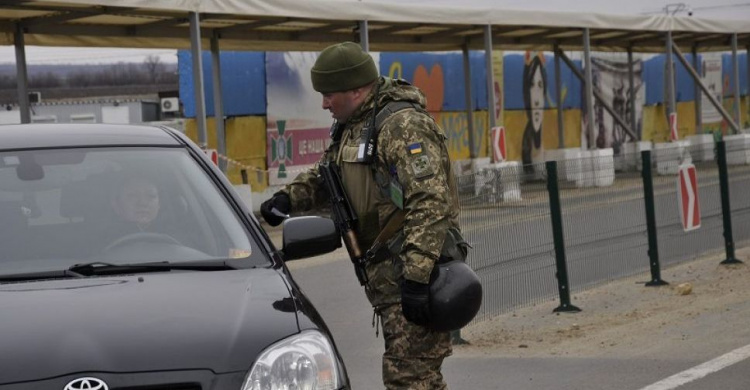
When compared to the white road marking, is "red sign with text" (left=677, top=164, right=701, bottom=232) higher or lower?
higher

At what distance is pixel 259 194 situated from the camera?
26297 millimetres

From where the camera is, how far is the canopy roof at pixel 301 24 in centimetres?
1955

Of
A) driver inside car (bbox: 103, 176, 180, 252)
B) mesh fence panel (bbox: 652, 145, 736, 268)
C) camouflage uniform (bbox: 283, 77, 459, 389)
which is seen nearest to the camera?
driver inside car (bbox: 103, 176, 180, 252)

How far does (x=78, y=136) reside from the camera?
591 centimetres

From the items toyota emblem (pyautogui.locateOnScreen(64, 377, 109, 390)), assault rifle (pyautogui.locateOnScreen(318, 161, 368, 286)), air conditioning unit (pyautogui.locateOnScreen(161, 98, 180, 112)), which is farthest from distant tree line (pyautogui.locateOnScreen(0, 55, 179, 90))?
toyota emblem (pyautogui.locateOnScreen(64, 377, 109, 390))

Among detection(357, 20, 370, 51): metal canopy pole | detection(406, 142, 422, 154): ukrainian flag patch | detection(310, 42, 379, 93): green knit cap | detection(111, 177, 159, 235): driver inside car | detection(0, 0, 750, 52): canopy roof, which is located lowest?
detection(111, 177, 159, 235): driver inside car

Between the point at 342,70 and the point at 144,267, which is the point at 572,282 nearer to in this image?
the point at 342,70

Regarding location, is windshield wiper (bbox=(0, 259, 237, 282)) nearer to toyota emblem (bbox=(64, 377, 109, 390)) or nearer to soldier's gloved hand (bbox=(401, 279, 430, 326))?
soldier's gloved hand (bbox=(401, 279, 430, 326))

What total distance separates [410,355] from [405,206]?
60cm

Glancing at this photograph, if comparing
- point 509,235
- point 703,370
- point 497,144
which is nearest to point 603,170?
point 509,235

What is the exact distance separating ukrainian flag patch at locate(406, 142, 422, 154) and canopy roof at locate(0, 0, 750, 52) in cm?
1268

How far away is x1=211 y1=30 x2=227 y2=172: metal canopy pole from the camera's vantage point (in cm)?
2361

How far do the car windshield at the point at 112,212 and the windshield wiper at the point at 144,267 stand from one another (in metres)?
0.06

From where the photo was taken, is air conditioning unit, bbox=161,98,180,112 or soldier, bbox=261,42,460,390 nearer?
soldier, bbox=261,42,460,390
